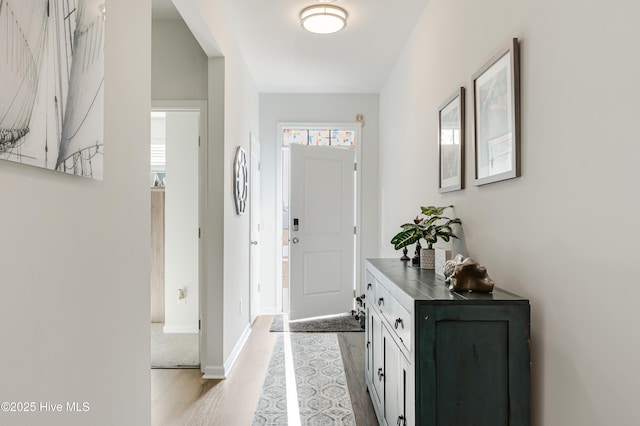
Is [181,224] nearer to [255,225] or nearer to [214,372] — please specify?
[255,225]

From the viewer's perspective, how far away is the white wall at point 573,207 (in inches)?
38.7

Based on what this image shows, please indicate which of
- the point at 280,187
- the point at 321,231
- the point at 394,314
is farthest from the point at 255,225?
the point at 394,314

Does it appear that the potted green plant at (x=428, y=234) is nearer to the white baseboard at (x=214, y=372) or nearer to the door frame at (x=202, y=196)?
the door frame at (x=202, y=196)

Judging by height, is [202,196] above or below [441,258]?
above

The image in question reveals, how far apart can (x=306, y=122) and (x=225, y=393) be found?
3.46 m

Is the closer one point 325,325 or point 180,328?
point 180,328

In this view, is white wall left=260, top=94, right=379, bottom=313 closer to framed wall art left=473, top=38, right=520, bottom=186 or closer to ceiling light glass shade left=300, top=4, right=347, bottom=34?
ceiling light glass shade left=300, top=4, right=347, bottom=34

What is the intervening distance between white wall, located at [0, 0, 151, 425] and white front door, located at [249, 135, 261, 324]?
283cm

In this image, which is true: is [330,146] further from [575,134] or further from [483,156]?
[575,134]

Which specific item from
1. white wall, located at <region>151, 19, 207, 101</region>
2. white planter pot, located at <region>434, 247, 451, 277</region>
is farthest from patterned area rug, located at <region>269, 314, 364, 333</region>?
white wall, located at <region>151, 19, 207, 101</region>

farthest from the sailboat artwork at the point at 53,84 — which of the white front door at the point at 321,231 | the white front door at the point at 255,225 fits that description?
the white front door at the point at 321,231

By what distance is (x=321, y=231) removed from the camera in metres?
4.82

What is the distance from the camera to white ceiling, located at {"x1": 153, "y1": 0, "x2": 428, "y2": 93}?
2979 mm

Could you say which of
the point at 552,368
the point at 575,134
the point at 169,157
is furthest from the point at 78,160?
the point at 169,157
